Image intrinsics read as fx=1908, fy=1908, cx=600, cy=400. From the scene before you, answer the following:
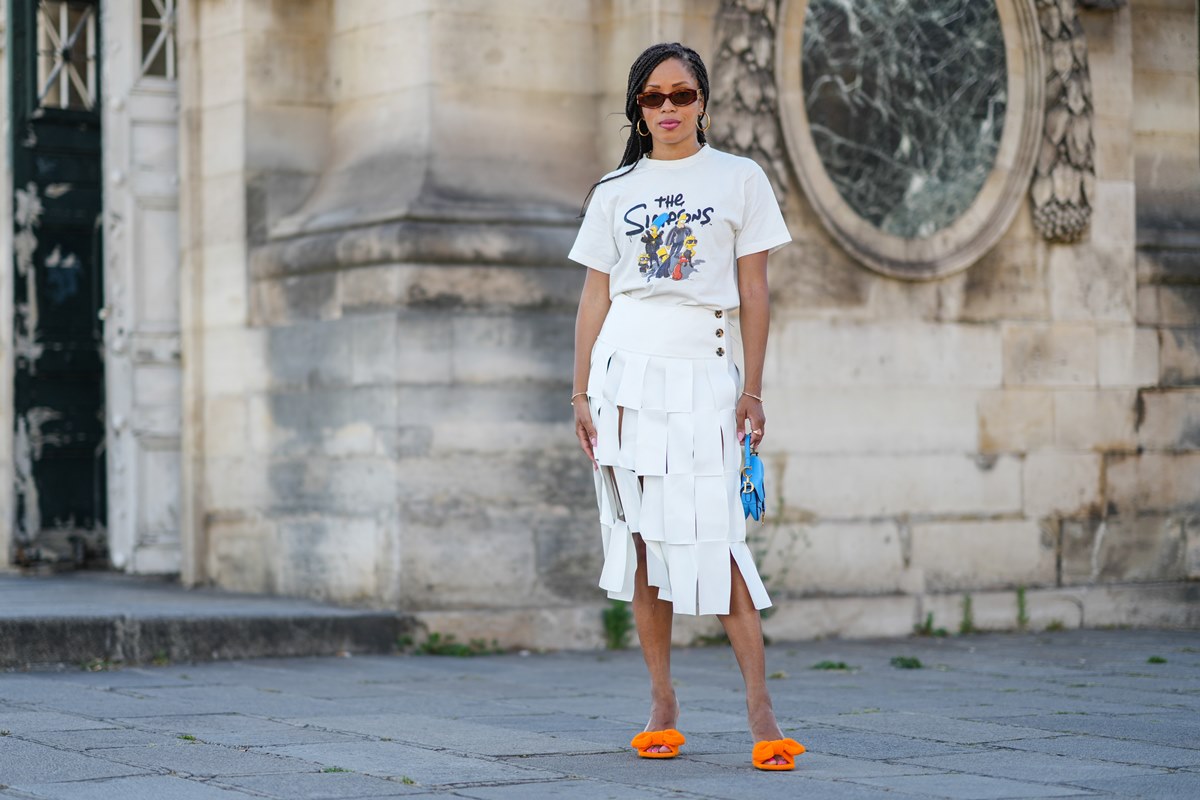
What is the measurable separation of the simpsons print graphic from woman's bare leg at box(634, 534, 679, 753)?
2.37 ft

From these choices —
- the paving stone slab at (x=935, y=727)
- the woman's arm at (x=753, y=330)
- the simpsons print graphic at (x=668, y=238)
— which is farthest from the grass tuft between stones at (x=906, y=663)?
the simpsons print graphic at (x=668, y=238)

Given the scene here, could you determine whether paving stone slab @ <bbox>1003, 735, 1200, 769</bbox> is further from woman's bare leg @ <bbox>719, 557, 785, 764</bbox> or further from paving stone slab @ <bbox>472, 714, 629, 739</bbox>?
paving stone slab @ <bbox>472, 714, 629, 739</bbox>

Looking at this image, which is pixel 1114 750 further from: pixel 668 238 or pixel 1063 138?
pixel 1063 138

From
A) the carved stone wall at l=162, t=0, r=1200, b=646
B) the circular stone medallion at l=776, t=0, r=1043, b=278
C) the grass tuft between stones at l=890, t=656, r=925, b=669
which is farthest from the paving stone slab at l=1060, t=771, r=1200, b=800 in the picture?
the circular stone medallion at l=776, t=0, r=1043, b=278

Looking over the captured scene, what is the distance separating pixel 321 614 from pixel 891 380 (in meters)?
2.87

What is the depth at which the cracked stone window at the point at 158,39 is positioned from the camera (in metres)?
9.93

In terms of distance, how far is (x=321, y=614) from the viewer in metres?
7.88

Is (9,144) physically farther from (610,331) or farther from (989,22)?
(610,331)

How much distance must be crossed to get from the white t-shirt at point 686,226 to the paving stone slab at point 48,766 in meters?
1.78

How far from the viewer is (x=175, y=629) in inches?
295

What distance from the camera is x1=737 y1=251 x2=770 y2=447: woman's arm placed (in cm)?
505

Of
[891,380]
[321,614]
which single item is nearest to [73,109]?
[321,614]

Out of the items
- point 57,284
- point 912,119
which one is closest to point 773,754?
point 912,119

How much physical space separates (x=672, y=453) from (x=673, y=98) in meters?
0.95
